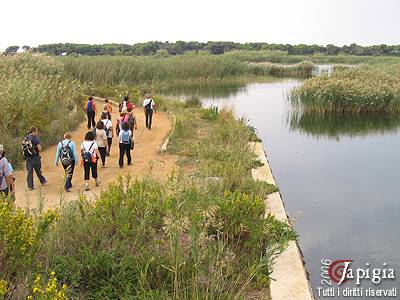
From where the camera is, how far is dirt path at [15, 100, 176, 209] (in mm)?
9930

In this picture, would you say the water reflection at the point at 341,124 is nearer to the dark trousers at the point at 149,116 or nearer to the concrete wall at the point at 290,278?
the dark trousers at the point at 149,116

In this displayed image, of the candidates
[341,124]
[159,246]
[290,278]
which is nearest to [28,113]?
[159,246]

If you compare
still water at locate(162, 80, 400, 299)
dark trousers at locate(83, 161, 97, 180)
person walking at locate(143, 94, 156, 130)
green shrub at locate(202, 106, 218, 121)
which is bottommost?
still water at locate(162, 80, 400, 299)

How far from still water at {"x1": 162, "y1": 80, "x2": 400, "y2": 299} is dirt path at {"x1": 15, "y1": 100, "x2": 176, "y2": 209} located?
134 inches

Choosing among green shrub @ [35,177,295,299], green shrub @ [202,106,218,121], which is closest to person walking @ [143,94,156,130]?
green shrub @ [202,106,218,121]

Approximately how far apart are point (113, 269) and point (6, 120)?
932 cm

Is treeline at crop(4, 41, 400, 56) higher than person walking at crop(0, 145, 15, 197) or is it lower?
higher

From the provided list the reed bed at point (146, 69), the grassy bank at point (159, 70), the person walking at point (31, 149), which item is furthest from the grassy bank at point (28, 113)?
the grassy bank at point (159, 70)

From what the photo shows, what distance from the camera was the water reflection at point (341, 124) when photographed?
66.2ft

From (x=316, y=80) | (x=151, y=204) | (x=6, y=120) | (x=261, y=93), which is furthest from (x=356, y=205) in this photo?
(x=261, y=93)

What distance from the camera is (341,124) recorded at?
2177cm

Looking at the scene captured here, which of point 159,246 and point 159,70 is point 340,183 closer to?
point 159,246

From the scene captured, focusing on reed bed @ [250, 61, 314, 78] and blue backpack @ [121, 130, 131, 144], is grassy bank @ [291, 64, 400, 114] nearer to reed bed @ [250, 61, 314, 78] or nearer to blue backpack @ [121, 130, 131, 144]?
blue backpack @ [121, 130, 131, 144]

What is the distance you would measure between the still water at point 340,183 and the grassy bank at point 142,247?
1092 millimetres
